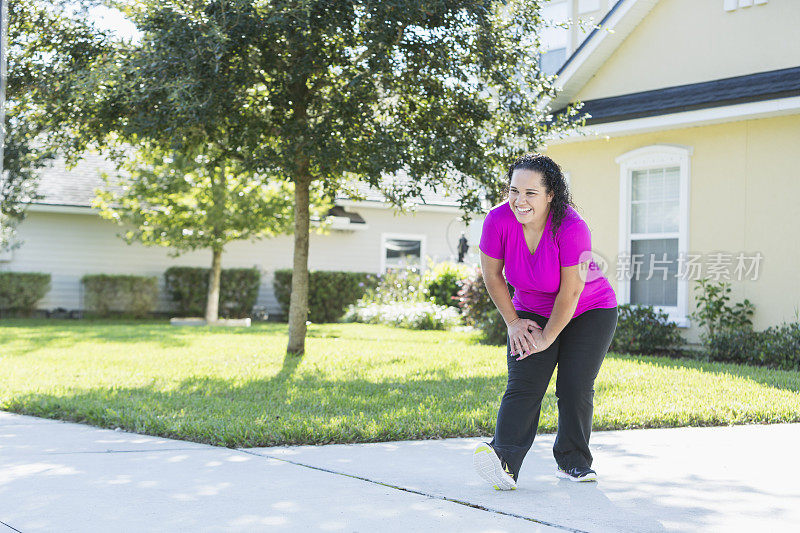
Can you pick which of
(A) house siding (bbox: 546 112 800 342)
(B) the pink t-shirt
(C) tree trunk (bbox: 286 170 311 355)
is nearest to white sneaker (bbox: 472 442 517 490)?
(B) the pink t-shirt

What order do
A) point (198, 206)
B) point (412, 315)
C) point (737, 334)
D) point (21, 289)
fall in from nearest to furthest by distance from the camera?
point (737, 334) < point (412, 315) < point (198, 206) < point (21, 289)

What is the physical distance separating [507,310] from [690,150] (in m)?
7.65

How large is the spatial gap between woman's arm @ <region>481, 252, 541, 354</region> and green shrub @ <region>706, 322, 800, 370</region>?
650cm

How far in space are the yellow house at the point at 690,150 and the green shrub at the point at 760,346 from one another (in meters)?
0.30

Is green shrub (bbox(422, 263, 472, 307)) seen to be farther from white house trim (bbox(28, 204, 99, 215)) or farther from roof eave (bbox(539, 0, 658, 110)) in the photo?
white house trim (bbox(28, 204, 99, 215))

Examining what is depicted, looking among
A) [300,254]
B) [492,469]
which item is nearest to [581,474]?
[492,469]

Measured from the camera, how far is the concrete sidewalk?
11.6 ft

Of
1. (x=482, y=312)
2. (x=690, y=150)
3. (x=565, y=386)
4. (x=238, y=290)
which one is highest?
Result: (x=690, y=150)

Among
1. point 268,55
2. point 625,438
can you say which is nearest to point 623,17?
point 268,55

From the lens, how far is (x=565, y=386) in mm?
4336

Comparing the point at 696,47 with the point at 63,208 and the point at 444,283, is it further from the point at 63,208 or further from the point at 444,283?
the point at 63,208

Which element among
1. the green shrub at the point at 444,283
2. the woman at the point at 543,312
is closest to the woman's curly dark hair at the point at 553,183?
the woman at the point at 543,312

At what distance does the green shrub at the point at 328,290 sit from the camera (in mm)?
20344

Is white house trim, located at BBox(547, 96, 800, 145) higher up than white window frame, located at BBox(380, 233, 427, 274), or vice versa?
white house trim, located at BBox(547, 96, 800, 145)
